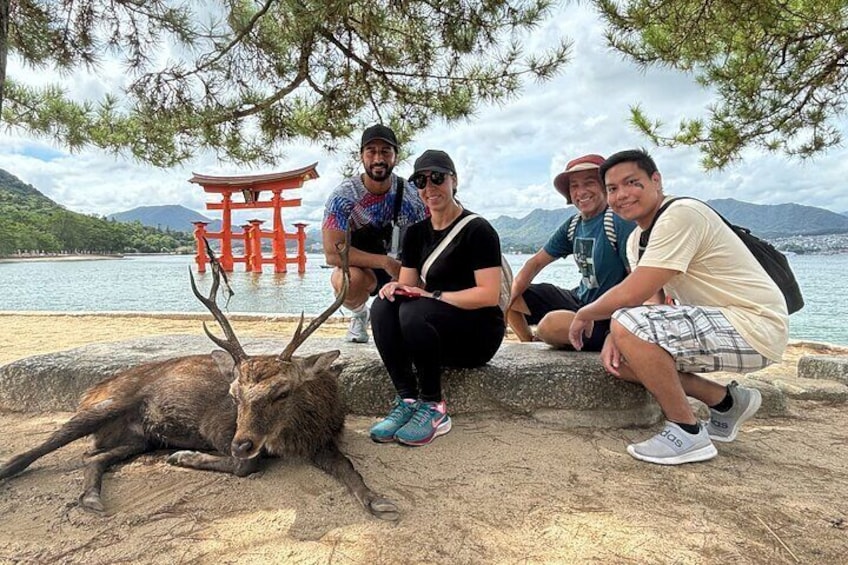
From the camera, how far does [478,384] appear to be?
2885 millimetres

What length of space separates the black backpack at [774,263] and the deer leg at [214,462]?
1.91 metres

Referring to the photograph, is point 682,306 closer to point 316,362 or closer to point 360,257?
point 316,362

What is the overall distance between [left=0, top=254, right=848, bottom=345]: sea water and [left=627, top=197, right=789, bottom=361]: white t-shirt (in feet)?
10.5

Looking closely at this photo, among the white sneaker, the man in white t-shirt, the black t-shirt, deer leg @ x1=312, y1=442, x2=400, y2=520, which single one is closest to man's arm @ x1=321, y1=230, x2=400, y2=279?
the white sneaker

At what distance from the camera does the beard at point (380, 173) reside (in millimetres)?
3297

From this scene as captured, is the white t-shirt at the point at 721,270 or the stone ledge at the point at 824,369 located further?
the stone ledge at the point at 824,369

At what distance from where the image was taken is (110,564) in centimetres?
153

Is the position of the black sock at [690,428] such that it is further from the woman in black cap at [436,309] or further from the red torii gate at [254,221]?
the red torii gate at [254,221]

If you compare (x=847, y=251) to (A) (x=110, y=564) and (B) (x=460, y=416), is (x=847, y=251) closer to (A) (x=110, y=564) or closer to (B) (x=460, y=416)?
(B) (x=460, y=416)

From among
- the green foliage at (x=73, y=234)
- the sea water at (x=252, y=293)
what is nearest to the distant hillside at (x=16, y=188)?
the green foliage at (x=73, y=234)

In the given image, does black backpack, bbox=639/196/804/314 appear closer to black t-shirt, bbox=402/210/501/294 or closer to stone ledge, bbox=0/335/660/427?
black t-shirt, bbox=402/210/501/294

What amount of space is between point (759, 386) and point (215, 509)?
3.20 metres

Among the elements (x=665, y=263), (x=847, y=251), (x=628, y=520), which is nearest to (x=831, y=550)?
(x=628, y=520)

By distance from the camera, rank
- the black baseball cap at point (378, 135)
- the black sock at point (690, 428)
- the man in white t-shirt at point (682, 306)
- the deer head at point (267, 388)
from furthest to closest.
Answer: the black baseball cap at point (378, 135) < the black sock at point (690, 428) < the man in white t-shirt at point (682, 306) < the deer head at point (267, 388)
